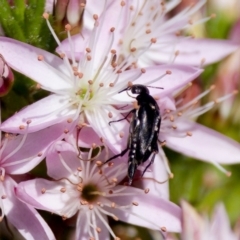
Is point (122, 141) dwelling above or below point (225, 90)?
above

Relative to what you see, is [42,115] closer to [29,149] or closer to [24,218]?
[29,149]

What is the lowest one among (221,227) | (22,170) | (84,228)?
(221,227)

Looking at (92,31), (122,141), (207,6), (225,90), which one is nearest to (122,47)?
(92,31)

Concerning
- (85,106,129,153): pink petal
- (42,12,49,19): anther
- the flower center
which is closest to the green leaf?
(42,12,49,19): anther

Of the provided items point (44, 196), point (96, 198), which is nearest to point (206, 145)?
point (96, 198)

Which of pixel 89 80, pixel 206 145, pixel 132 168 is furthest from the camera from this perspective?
pixel 206 145

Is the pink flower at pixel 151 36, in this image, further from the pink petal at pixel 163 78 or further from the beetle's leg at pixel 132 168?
the beetle's leg at pixel 132 168

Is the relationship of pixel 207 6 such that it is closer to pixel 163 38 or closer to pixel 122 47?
pixel 163 38
